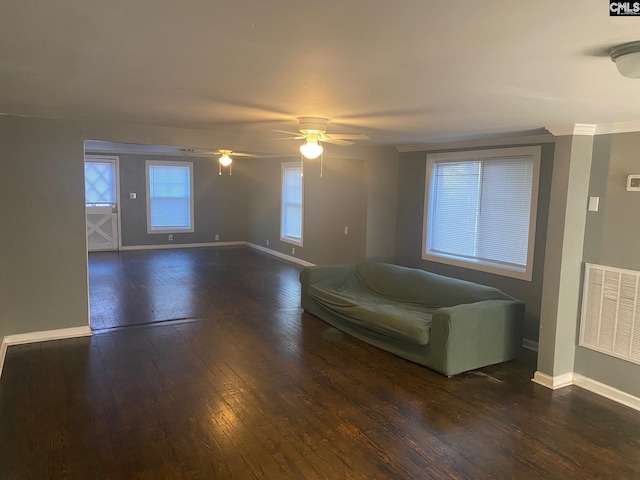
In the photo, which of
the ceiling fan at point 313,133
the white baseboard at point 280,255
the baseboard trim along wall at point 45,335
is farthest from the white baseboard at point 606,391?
the white baseboard at point 280,255

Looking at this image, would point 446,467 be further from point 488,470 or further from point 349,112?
point 349,112

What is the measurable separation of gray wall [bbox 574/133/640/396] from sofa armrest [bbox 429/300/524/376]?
0.70 m

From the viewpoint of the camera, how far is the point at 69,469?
261cm

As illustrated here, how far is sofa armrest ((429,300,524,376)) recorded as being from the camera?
3935 millimetres

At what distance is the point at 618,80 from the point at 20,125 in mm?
4816

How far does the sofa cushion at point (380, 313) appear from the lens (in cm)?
414

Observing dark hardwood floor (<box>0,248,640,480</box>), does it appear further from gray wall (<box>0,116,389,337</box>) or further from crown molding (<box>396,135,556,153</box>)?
crown molding (<box>396,135,556,153</box>)

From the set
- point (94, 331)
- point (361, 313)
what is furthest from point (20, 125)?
point (361, 313)

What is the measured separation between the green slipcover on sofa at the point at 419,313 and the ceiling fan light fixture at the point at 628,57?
8.32 feet

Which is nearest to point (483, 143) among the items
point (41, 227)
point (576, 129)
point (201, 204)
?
point (576, 129)

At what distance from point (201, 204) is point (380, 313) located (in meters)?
7.34

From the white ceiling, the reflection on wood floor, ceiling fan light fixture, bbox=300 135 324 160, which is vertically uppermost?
the white ceiling

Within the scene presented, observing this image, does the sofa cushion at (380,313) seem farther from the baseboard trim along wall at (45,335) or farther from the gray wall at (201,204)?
the gray wall at (201,204)

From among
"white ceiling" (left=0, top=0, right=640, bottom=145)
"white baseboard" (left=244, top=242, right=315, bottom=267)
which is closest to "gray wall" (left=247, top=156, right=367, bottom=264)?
"white baseboard" (left=244, top=242, right=315, bottom=267)
